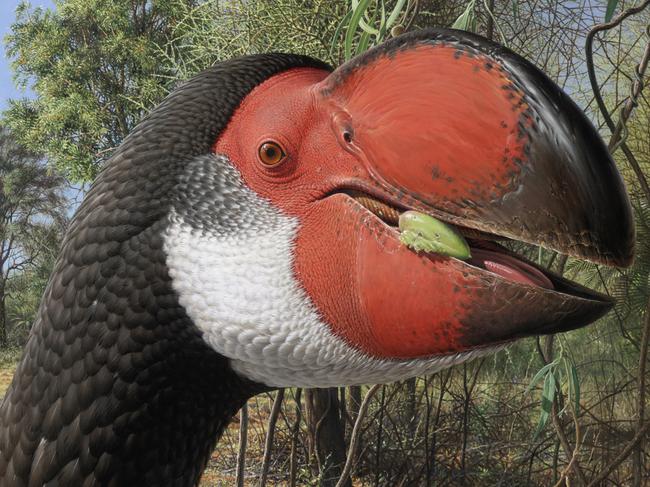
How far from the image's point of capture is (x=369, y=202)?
85 cm

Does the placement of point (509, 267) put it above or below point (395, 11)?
below

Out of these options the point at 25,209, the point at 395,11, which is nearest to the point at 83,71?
the point at 25,209

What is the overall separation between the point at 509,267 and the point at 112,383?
0.56 meters

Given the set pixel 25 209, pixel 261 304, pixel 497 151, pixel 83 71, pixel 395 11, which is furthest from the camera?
pixel 25 209

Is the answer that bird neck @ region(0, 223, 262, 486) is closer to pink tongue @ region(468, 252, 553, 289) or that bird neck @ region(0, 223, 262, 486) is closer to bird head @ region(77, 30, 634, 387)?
bird head @ region(77, 30, 634, 387)

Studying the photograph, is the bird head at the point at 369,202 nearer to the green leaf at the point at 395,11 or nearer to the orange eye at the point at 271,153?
the orange eye at the point at 271,153

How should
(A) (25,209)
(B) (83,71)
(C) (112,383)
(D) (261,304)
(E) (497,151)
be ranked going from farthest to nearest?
(A) (25,209)
(B) (83,71)
(C) (112,383)
(D) (261,304)
(E) (497,151)

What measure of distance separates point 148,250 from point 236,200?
5.3 inches

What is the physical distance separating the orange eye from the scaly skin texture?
0.25 ft

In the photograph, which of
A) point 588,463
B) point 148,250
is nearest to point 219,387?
point 148,250

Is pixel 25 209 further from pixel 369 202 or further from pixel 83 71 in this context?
pixel 369 202

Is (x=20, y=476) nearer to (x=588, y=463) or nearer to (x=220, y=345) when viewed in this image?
(x=220, y=345)

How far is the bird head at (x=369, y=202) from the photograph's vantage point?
73cm

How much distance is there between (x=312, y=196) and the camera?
2.92ft
